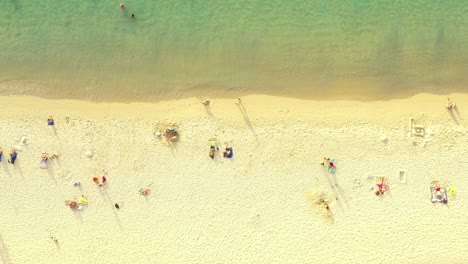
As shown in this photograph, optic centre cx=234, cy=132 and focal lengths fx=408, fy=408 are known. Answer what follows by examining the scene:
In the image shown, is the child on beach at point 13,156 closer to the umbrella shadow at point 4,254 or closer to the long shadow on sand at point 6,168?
the long shadow on sand at point 6,168

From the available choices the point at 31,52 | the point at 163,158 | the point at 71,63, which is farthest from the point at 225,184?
the point at 31,52

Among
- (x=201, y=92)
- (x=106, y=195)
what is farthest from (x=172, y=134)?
(x=106, y=195)

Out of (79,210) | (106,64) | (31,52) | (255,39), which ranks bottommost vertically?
(79,210)

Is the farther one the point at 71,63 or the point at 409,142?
the point at 71,63

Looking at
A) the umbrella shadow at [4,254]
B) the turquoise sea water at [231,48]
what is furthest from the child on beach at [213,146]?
the umbrella shadow at [4,254]

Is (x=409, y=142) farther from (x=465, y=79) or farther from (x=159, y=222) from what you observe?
(x=159, y=222)

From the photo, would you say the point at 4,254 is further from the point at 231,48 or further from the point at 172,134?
the point at 231,48

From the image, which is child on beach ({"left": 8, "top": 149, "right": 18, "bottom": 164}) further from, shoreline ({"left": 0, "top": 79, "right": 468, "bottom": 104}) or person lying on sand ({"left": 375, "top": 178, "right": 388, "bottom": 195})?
person lying on sand ({"left": 375, "top": 178, "right": 388, "bottom": 195})
